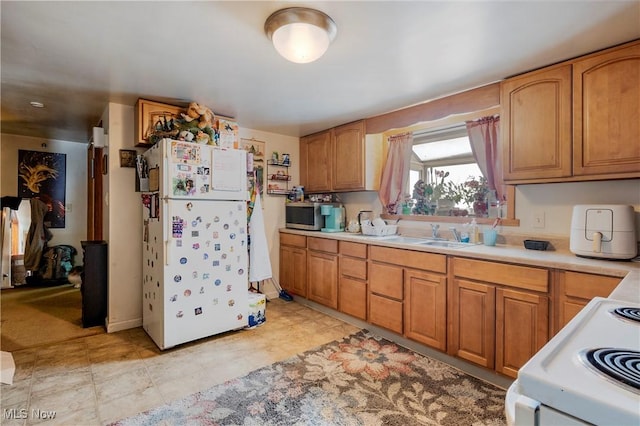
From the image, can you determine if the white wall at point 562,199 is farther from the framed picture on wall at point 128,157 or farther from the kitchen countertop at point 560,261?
the framed picture on wall at point 128,157

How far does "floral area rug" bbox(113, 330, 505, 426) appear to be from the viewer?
1.81 meters

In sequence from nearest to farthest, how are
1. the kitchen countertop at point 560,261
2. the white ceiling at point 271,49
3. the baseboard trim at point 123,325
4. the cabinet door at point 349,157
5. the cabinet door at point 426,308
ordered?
the kitchen countertop at point 560,261
the white ceiling at point 271,49
the cabinet door at point 426,308
the baseboard trim at point 123,325
the cabinet door at point 349,157

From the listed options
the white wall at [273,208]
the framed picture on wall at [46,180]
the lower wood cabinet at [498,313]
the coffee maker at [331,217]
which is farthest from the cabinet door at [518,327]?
the framed picture on wall at [46,180]

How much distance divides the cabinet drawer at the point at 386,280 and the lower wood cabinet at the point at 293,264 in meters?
1.09

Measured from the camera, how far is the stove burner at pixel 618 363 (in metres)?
0.61

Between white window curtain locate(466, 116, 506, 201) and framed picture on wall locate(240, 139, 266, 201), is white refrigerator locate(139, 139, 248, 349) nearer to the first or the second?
framed picture on wall locate(240, 139, 266, 201)

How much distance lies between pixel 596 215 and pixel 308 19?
2084 mm

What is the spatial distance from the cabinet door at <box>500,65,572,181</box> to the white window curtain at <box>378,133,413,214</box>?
1139 millimetres

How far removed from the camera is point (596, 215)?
196 cm

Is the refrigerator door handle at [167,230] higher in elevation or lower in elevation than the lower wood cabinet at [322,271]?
higher

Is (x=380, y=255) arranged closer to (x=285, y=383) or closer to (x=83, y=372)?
(x=285, y=383)

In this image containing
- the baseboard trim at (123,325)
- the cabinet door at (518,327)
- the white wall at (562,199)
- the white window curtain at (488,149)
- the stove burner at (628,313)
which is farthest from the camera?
the baseboard trim at (123,325)

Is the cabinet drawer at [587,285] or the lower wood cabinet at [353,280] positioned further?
the lower wood cabinet at [353,280]

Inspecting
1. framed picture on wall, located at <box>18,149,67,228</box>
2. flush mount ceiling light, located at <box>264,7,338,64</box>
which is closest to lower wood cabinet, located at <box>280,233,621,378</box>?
flush mount ceiling light, located at <box>264,7,338,64</box>
